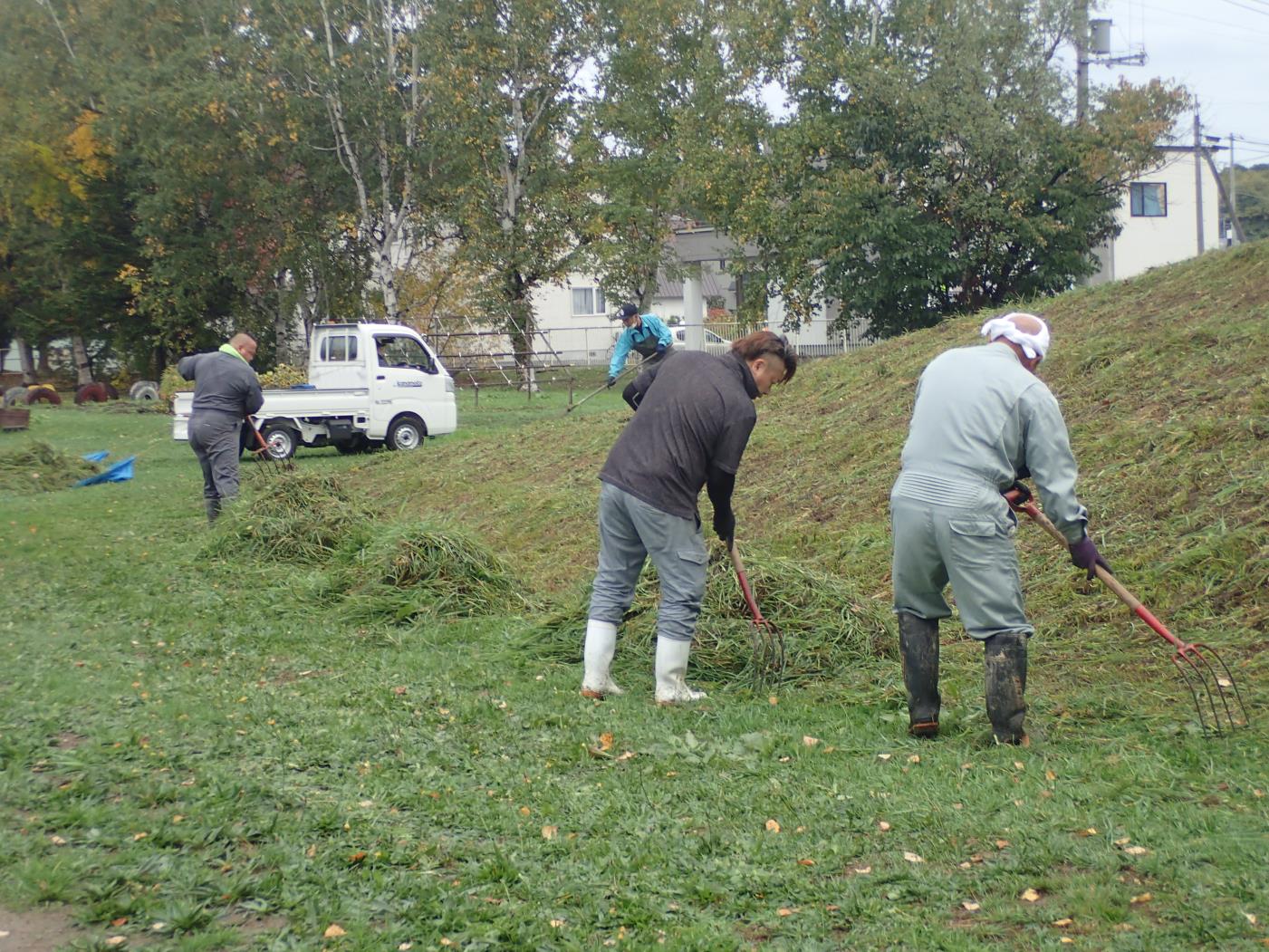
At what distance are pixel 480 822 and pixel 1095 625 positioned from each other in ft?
13.5

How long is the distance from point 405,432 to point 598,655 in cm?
1548

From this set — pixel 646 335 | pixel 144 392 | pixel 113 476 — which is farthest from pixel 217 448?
pixel 144 392

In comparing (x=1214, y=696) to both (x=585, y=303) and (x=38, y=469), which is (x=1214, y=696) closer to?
(x=38, y=469)

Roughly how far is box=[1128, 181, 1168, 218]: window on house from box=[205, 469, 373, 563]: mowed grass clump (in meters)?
42.4

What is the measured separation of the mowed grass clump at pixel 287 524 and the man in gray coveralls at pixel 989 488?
6069 millimetres

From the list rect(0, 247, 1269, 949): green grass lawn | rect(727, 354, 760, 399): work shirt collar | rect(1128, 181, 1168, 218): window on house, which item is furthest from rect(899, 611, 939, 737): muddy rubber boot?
rect(1128, 181, 1168, 218): window on house

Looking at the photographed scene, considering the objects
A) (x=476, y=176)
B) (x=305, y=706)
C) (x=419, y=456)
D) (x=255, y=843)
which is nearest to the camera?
(x=255, y=843)

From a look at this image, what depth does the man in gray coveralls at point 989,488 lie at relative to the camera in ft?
17.4

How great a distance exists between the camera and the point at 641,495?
6.23 m

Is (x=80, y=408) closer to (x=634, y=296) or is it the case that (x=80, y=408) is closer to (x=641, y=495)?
(x=634, y=296)

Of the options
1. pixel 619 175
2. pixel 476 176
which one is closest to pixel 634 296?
pixel 619 175

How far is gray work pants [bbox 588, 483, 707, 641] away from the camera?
627cm

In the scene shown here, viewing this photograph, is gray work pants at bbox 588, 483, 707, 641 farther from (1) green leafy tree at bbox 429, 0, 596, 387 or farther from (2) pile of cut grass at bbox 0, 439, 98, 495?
(1) green leafy tree at bbox 429, 0, 596, 387

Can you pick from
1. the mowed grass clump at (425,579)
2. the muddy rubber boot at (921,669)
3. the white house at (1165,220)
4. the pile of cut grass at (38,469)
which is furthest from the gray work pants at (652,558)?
the white house at (1165,220)
